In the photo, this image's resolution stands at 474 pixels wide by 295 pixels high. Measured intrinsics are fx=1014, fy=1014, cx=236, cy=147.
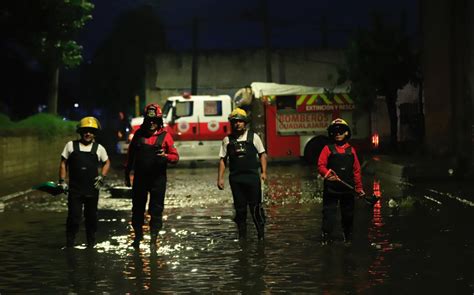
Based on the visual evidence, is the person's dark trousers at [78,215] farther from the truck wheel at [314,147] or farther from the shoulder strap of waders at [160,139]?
the truck wheel at [314,147]

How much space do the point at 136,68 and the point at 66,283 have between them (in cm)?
7045

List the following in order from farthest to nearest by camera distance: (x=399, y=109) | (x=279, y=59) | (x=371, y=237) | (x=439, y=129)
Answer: (x=279, y=59)
(x=399, y=109)
(x=439, y=129)
(x=371, y=237)

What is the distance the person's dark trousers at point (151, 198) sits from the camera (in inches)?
496

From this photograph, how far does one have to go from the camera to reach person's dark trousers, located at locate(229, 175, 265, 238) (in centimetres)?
1289

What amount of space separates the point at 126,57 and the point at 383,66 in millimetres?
47471

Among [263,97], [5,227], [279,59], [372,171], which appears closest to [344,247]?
[5,227]

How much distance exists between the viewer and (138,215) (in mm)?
12664

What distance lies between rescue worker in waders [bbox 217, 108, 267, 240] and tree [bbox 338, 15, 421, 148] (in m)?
21.6

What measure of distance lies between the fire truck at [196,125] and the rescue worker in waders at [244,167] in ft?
68.8

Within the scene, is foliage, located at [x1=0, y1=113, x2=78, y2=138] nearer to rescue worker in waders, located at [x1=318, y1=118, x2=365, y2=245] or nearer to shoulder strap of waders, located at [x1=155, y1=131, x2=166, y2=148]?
shoulder strap of waders, located at [x1=155, y1=131, x2=166, y2=148]

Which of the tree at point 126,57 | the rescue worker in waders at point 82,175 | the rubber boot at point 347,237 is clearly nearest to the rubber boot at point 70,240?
the rescue worker in waders at point 82,175

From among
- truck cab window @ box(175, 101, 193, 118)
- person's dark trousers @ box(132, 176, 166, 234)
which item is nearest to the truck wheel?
truck cab window @ box(175, 101, 193, 118)

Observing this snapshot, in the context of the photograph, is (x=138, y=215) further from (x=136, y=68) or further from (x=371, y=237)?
(x=136, y=68)

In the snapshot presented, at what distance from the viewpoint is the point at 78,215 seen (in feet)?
41.2
